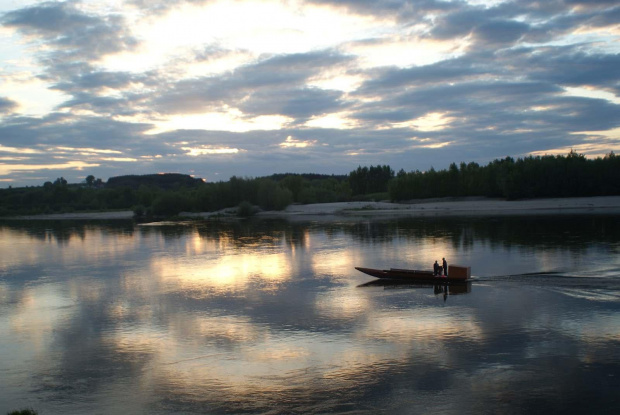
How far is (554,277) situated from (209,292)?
18.7 m

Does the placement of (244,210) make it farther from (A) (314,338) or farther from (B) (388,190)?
(A) (314,338)

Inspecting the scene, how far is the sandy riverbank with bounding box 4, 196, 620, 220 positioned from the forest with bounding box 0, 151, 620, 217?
373 centimetres

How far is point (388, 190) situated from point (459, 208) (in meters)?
41.7

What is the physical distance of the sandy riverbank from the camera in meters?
89.2

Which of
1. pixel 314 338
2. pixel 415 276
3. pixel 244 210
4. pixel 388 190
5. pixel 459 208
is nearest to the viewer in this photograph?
pixel 314 338

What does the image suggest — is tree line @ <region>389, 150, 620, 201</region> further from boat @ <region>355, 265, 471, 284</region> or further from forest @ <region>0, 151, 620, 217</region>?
boat @ <region>355, 265, 471, 284</region>

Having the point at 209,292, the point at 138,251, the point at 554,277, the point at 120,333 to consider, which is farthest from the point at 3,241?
the point at 554,277

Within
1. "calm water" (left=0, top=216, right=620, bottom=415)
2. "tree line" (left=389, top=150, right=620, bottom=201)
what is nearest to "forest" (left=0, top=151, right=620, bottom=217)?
"tree line" (left=389, top=150, right=620, bottom=201)

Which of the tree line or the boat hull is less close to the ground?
the tree line

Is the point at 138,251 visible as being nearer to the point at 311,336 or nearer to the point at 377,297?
the point at 377,297

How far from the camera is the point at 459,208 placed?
331 ft

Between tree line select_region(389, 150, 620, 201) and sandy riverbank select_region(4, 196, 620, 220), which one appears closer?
sandy riverbank select_region(4, 196, 620, 220)

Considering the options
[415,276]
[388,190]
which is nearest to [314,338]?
[415,276]

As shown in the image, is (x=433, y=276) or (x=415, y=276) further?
(x=415, y=276)
